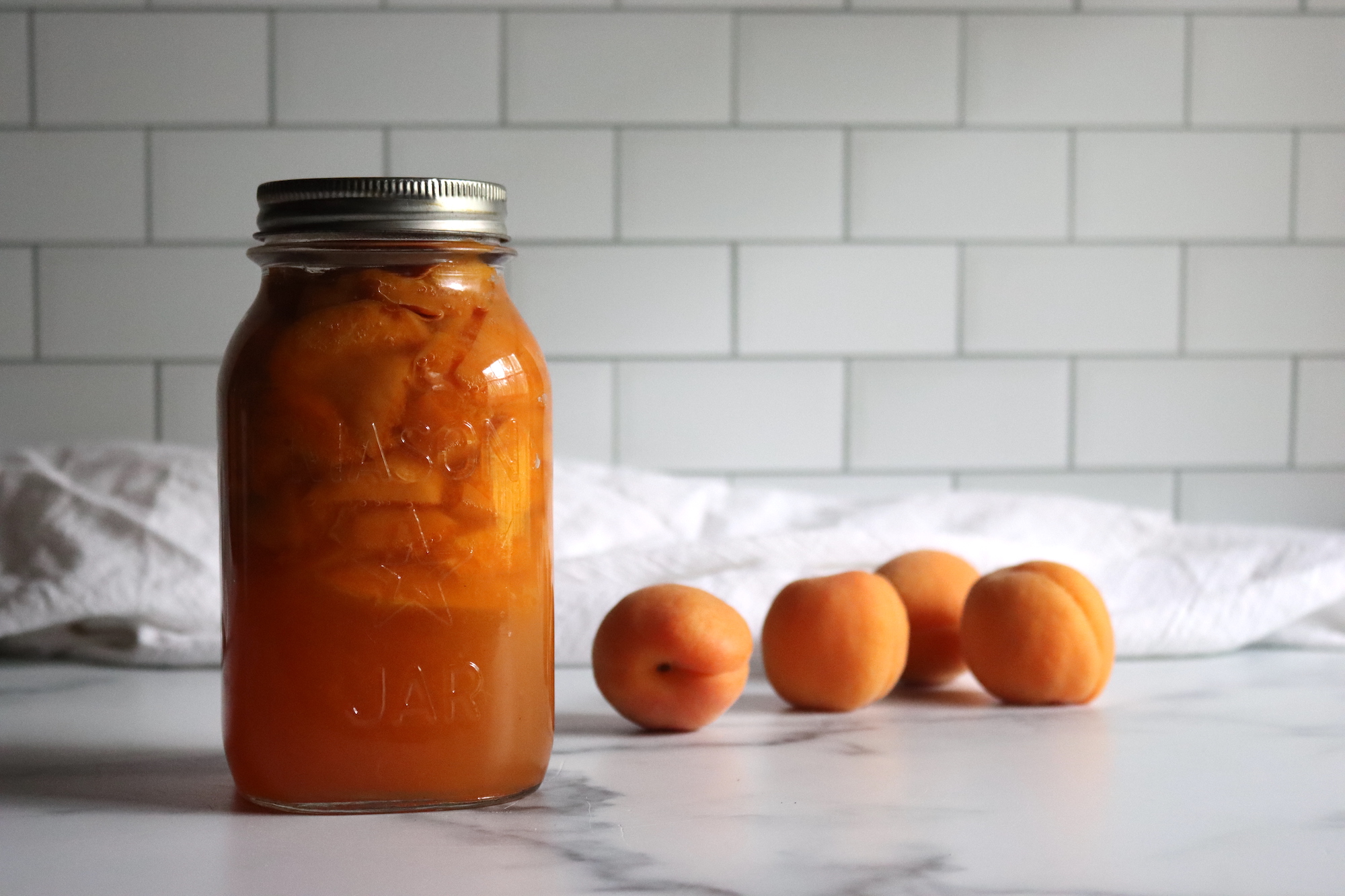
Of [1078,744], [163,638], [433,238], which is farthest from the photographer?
[163,638]

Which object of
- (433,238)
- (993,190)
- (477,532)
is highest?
(993,190)

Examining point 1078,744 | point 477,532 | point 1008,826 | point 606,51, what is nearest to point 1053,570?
point 1078,744

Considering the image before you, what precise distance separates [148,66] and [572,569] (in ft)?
2.72

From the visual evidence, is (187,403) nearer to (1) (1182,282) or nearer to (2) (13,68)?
(2) (13,68)

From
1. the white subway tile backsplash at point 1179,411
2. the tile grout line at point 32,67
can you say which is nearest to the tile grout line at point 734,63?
the white subway tile backsplash at point 1179,411

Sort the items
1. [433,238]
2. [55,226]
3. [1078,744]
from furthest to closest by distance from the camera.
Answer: [55,226] → [1078,744] → [433,238]

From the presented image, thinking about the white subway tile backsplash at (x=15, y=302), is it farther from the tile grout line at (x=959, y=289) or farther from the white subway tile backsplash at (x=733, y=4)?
the tile grout line at (x=959, y=289)

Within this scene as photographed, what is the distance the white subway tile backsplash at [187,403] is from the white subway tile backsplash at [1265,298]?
109cm

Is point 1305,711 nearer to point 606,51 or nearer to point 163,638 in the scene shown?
point 163,638

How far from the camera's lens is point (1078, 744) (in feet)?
2.17

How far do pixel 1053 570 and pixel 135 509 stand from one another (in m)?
0.64

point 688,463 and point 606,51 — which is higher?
point 606,51

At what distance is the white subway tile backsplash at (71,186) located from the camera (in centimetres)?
138

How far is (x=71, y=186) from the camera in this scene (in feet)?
4.55
